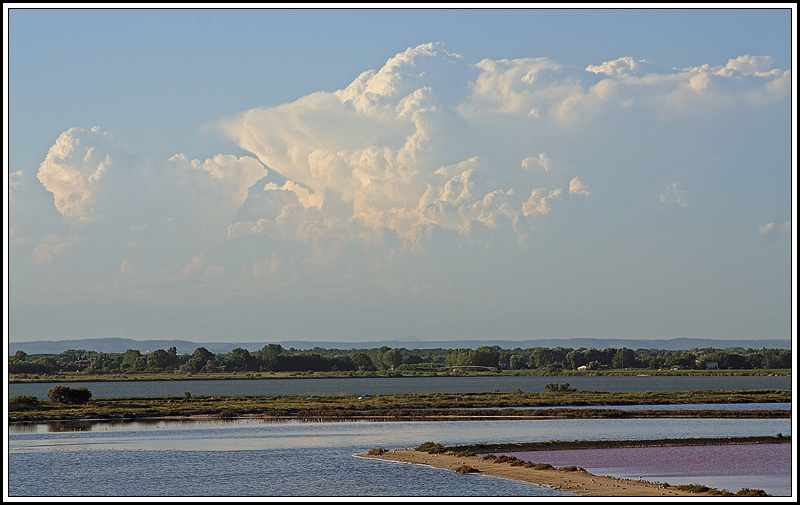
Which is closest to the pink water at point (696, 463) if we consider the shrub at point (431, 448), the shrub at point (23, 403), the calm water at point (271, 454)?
the shrub at point (431, 448)

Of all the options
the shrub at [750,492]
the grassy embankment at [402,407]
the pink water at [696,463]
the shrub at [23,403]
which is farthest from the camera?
the shrub at [23,403]

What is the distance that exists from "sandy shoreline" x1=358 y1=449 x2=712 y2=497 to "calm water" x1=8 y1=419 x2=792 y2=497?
4.62 feet

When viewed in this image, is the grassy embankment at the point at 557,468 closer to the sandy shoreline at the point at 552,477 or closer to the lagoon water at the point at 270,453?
the sandy shoreline at the point at 552,477

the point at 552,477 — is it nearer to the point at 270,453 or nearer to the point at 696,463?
the point at 696,463

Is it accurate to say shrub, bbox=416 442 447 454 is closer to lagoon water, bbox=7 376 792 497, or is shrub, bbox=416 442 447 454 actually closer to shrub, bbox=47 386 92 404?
lagoon water, bbox=7 376 792 497

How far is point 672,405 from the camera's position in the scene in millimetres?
106000

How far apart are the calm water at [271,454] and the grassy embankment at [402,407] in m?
7.93

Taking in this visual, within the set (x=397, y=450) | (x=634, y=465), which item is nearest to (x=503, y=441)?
(x=397, y=450)

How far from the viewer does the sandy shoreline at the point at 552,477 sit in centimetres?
3931

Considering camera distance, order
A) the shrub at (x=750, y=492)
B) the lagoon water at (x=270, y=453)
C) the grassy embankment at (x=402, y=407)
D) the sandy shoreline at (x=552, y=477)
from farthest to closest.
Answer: the grassy embankment at (x=402, y=407), the lagoon water at (x=270, y=453), the sandy shoreline at (x=552, y=477), the shrub at (x=750, y=492)

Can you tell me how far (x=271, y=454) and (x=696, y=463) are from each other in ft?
94.1

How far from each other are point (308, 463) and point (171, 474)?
880 centimetres

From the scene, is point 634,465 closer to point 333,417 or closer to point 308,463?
point 308,463

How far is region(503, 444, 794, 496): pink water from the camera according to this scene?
142 ft
